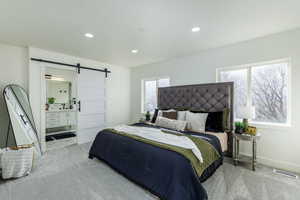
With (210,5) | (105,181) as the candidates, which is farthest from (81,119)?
(210,5)

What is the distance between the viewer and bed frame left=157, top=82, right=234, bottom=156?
317 centimetres

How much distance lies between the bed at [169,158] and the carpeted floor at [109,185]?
15 centimetres

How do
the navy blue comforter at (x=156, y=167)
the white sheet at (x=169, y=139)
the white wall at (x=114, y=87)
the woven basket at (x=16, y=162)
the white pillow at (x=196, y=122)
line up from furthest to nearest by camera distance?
the white wall at (x=114, y=87)
the white pillow at (x=196, y=122)
the woven basket at (x=16, y=162)
the white sheet at (x=169, y=139)
the navy blue comforter at (x=156, y=167)

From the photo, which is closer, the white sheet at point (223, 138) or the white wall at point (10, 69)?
the white sheet at point (223, 138)

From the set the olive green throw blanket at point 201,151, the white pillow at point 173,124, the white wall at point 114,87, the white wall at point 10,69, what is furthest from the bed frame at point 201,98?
the white wall at point 10,69

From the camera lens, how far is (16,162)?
2.31 meters

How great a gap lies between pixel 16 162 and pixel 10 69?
7.50ft

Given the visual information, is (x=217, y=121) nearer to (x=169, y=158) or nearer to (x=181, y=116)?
(x=181, y=116)

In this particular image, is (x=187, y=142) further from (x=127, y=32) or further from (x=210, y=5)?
(x=127, y=32)

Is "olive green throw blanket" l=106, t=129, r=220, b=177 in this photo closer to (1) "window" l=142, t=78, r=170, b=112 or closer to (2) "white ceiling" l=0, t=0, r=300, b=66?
(2) "white ceiling" l=0, t=0, r=300, b=66

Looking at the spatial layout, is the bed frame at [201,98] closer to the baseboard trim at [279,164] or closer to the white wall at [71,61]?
the baseboard trim at [279,164]

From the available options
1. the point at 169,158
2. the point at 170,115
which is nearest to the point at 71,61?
the point at 170,115

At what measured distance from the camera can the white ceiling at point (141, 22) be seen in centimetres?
191

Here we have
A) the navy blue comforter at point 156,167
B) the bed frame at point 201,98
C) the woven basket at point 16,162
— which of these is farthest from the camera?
the bed frame at point 201,98
